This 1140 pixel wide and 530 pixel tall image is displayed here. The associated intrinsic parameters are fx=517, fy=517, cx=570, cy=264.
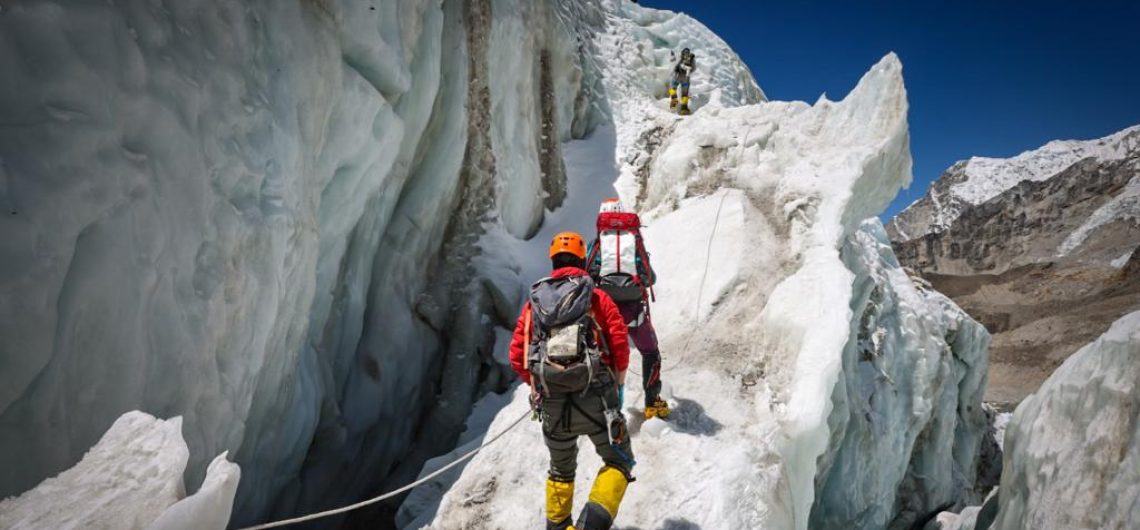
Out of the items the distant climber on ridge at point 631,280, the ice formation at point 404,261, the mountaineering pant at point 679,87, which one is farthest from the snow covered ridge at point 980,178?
the distant climber on ridge at point 631,280

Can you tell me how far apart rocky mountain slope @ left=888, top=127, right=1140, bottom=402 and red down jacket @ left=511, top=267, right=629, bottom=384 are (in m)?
25.7

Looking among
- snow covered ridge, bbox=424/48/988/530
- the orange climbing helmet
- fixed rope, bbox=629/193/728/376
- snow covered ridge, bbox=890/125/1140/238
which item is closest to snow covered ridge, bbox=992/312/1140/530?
snow covered ridge, bbox=424/48/988/530

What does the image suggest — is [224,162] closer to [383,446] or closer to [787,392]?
[383,446]

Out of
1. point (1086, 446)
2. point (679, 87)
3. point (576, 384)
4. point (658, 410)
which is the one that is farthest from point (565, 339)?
point (679, 87)

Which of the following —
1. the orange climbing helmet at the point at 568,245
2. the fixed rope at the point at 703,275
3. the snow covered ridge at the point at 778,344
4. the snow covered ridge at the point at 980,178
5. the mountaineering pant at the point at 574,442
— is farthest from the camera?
the snow covered ridge at the point at 980,178

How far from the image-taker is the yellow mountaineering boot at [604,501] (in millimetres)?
2799

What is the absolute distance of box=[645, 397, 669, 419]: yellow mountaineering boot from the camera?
13.8 feet

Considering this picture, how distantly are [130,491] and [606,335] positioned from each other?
7.48 ft

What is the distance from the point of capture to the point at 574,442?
9.93 ft

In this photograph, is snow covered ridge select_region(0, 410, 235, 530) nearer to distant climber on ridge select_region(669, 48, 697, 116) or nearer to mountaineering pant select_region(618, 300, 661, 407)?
mountaineering pant select_region(618, 300, 661, 407)

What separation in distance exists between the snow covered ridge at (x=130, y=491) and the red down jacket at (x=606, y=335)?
152 centimetres

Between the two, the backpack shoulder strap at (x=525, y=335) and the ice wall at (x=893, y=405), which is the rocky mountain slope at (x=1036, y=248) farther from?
the backpack shoulder strap at (x=525, y=335)

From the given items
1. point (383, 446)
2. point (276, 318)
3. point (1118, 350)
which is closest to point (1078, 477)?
point (1118, 350)

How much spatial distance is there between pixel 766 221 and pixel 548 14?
224 inches
